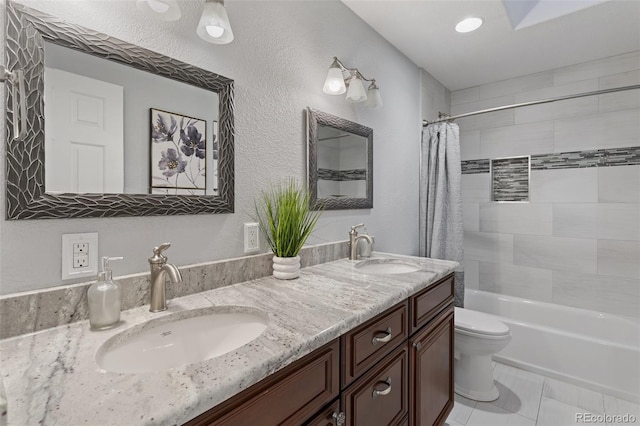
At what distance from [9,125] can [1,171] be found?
0.38ft

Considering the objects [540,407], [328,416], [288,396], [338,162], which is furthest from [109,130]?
[540,407]

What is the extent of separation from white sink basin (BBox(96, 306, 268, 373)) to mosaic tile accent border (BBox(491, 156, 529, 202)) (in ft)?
9.12

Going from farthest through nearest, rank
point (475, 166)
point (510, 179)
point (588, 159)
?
point (475, 166) < point (510, 179) < point (588, 159)

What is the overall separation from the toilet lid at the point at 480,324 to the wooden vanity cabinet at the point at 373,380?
0.35 m

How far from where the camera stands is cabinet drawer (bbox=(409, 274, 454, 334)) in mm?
1256

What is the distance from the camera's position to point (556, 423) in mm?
1711

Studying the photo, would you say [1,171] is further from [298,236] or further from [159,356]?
[298,236]

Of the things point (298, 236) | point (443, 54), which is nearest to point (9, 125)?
point (298, 236)

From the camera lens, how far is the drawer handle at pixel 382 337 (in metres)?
1.00

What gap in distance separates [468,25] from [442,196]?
1192mm

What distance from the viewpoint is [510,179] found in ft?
9.29

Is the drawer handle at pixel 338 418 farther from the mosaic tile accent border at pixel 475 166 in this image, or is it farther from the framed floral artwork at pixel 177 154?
the mosaic tile accent border at pixel 475 166

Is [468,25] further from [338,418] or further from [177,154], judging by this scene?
[338,418]

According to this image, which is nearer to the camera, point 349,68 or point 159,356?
point 159,356
